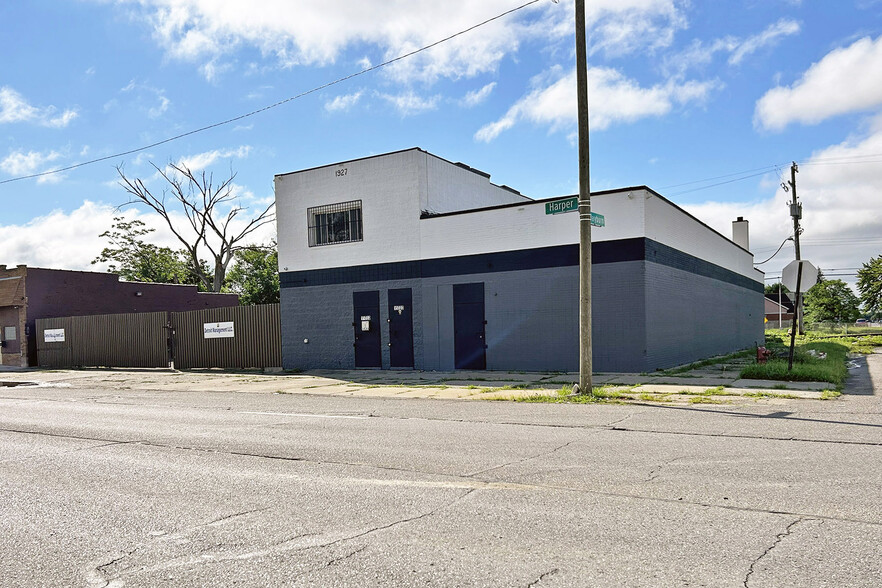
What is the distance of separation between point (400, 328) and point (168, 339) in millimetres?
12172

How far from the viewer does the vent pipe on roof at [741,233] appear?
37513 mm

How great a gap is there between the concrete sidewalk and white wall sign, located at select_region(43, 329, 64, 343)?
751 centimetres

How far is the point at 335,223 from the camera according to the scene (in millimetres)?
24516

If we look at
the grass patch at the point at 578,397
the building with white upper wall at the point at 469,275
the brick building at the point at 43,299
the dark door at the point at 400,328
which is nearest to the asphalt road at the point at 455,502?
the grass patch at the point at 578,397

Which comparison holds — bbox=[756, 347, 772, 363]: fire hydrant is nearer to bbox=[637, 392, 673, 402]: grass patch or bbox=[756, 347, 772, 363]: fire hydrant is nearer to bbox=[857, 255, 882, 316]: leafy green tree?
bbox=[637, 392, 673, 402]: grass patch

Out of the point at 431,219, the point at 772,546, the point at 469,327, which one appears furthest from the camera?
the point at 431,219

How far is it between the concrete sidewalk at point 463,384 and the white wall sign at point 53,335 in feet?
24.6

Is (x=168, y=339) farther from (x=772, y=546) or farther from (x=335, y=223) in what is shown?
(x=772, y=546)

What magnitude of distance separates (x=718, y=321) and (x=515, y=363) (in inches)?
444

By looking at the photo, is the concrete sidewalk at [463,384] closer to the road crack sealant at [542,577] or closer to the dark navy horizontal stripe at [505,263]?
the dark navy horizontal stripe at [505,263]

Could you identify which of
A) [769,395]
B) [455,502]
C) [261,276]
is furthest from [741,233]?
[455,502]

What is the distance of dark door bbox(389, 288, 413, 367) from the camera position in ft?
74.3

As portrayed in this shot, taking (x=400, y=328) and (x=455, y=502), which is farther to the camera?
(x=400, y=328)

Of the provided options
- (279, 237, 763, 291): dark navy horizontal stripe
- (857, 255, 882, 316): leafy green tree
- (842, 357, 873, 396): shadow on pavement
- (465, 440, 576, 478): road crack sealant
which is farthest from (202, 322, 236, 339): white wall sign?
(857, 255, 882, 316): leafy green tree
